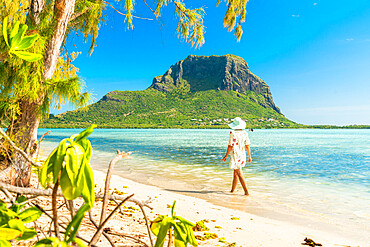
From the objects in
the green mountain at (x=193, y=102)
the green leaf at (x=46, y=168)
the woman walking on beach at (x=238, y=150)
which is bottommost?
the woman walking on beach at (x=238, y=150)

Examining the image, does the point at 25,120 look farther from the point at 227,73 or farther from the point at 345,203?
the point at 227,73

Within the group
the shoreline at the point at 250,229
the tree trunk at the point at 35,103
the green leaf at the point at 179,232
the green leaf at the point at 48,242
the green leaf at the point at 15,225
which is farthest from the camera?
the tree trunk at the point at 35,103

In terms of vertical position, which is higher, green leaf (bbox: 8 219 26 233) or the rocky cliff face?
the rocky cliff face

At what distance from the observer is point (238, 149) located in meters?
6.93

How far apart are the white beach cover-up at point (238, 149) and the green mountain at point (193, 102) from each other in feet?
329

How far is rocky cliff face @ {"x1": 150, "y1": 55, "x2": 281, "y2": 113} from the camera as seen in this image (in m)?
175

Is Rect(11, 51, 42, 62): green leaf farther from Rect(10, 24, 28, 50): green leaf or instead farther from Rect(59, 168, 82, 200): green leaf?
Rect(59, 168, 82, 200): green leaf

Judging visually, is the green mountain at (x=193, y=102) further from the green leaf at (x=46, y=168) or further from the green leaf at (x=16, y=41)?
the green leaf at (x=46, y=168)

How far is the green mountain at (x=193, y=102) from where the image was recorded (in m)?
127

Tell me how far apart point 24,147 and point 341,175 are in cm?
1202

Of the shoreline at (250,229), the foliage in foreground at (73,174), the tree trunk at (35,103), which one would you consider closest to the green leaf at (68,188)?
the foliage in foreground at (73,174)

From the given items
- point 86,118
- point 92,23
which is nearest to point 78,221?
point 92,23

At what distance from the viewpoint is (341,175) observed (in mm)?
11062

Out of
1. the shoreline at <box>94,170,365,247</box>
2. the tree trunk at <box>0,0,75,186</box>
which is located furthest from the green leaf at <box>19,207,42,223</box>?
the tree trunk at <box>0,0,75,186</box>
